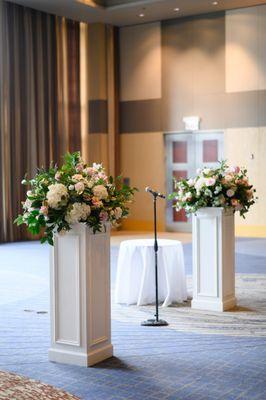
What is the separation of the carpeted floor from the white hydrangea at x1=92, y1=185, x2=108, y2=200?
1.31 m

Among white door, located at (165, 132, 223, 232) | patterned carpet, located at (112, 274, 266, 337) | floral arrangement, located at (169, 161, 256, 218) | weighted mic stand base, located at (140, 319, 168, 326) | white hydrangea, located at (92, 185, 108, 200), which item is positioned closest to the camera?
white hydrangea, located at (92, 185, 108, 200)

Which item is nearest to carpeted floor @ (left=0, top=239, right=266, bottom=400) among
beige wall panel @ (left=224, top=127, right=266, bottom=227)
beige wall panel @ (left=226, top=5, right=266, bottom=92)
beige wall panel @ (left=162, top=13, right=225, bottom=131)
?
beige wall panel @ (left=224, top=127, right=266, bottom=227)

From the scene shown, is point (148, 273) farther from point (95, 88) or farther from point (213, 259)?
point (95, 88)

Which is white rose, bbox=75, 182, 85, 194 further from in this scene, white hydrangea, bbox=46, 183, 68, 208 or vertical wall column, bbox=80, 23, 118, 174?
vertical wall column, bbox=80, 23, 118, 174

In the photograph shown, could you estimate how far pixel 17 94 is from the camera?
1417 cm

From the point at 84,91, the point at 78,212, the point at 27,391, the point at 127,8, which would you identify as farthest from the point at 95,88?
the point at 27,391

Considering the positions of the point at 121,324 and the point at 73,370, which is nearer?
the point at 73,370

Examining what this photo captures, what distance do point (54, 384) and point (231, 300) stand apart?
3.01 meters

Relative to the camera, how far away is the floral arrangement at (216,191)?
6.73 meters

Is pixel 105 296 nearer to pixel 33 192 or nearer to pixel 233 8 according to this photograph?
pixel 33 192

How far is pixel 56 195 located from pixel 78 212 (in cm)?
21

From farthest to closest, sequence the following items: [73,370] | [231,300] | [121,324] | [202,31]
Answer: [202,31] < [231,300] < [121,324] < [73,370]

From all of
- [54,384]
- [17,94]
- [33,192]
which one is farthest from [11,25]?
[54,384]

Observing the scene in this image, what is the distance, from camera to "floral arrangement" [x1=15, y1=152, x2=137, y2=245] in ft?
15.6
